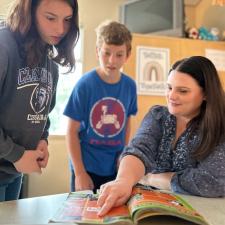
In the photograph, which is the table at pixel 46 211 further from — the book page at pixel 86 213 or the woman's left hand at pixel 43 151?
the woman's left hand at pixel 43 151

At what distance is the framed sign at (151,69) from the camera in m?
2.53

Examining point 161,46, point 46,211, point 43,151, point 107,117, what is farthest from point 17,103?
point 161,46

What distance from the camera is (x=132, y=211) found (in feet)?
2.07

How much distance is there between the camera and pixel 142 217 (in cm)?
62

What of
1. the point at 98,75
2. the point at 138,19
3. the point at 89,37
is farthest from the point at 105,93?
the point at 89,37

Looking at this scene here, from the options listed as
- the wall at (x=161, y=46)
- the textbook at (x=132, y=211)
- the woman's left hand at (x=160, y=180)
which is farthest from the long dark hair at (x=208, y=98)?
the wall at (x=161, y=46)

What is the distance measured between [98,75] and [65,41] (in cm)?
36

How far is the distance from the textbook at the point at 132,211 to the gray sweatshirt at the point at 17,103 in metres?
0.28

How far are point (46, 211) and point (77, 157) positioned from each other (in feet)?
2.18

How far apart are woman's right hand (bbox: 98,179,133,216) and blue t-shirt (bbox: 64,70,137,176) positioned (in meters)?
0.65

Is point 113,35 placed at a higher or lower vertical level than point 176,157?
higher

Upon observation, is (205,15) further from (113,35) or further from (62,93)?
(113,35)

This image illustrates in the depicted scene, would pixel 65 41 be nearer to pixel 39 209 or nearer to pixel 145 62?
pixel 39 209

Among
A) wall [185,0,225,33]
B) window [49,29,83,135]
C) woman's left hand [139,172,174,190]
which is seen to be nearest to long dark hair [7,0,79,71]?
woman's left hand [139,172,174,190]
